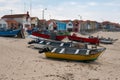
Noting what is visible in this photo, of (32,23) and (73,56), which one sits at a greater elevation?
(32,23)

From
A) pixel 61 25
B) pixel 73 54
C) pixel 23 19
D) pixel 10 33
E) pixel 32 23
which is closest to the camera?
pixel 73 54

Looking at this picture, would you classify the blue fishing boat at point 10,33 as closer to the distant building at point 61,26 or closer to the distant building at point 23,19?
the distant building at point 23,19

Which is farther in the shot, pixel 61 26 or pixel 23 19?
pixel 61 26

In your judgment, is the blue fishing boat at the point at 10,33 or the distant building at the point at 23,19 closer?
the blue fishing boat at the point at 10,33

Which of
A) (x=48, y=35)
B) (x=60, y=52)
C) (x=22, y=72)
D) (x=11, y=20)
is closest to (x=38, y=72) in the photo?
(x=22, y=72)

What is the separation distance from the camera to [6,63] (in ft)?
59.7

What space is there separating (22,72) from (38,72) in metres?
0.99

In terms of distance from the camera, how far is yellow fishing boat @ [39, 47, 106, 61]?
2159 cm

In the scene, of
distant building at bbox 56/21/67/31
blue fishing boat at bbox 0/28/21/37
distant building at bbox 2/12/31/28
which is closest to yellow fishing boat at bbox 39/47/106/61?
blue fishing boat at bbox 0/28/21/37

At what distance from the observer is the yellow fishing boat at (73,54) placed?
21.6 m

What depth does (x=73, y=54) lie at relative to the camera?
854 inches

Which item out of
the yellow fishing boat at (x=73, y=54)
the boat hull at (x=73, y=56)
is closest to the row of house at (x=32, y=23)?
the yellow fishing boat at (x=73, y=54)

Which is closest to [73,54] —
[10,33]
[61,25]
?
[10,33]

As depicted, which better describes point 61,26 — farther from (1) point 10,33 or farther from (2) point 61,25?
(1) point 10,33
